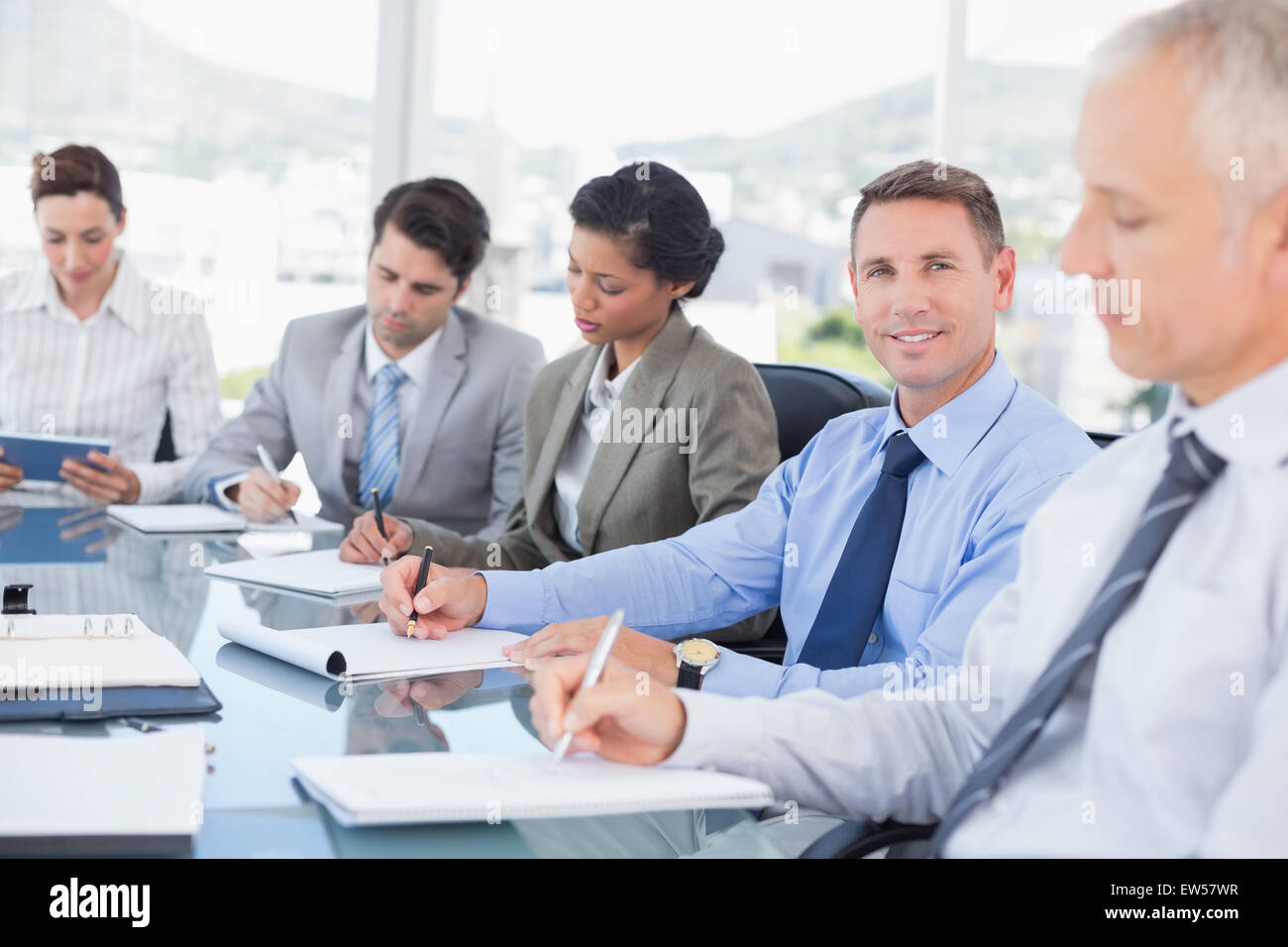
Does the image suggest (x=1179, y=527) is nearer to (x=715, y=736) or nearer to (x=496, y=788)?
(x=715, y=736)

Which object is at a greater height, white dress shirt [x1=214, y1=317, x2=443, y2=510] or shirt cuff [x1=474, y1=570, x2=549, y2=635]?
white dress shirt [x1=214, y1=317, x2=443, y2=510]

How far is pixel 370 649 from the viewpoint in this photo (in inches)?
62.0

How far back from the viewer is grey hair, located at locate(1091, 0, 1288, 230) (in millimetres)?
895

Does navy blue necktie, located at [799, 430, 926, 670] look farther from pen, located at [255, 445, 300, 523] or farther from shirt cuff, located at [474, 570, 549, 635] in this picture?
pen, located at [255, 445, 300, 523]

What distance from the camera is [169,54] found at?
448cm

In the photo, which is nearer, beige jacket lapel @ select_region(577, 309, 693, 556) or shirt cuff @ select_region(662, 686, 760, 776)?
shirt cuff @ select_region(662, 686, 760, 776)

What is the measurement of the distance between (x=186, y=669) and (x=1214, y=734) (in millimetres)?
1058

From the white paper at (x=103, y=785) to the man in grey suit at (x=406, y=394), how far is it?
1766 millimetres

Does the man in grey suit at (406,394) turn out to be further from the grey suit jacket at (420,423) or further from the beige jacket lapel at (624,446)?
the beige jacket lapel at (624,446)

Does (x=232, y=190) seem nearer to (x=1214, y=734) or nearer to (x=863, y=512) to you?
(x=863, y=512)

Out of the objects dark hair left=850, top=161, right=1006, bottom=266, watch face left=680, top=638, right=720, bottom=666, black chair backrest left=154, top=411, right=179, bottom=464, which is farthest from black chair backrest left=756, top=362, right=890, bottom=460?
black chair backrest left=154, top=411, right=179, bottom=464

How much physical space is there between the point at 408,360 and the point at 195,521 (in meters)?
0.75

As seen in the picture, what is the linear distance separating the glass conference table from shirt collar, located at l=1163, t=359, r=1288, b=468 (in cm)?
59

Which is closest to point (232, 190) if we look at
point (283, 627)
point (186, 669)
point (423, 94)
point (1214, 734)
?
point (423, 94)
